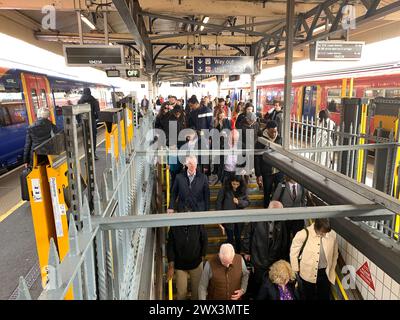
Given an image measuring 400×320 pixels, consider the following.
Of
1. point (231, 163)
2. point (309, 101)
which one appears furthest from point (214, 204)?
point (309, 101)

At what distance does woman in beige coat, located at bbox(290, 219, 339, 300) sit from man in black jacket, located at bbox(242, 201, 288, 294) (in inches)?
13.7

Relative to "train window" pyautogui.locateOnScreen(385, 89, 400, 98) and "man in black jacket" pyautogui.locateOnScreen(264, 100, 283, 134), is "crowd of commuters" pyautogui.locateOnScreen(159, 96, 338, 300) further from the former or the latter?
"train window" pyautogui.locateOnScreen(385, 89, 400, 98)

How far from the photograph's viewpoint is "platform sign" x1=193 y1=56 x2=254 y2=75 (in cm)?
996

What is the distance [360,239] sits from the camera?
1.50 metres

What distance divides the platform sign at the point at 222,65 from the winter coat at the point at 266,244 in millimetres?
6428

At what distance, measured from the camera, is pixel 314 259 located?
14.3ft

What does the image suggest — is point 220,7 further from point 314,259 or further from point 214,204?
point 314,259

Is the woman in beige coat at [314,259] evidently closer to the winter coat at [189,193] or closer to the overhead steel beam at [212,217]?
the winter coat at [189,193]

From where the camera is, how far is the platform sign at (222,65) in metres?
9.96

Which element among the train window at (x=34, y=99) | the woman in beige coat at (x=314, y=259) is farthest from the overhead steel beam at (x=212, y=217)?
the train window at (x=34, y=99)

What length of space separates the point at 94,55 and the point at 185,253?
17.8 ft

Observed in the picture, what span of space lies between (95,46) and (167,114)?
2297 millimetres
